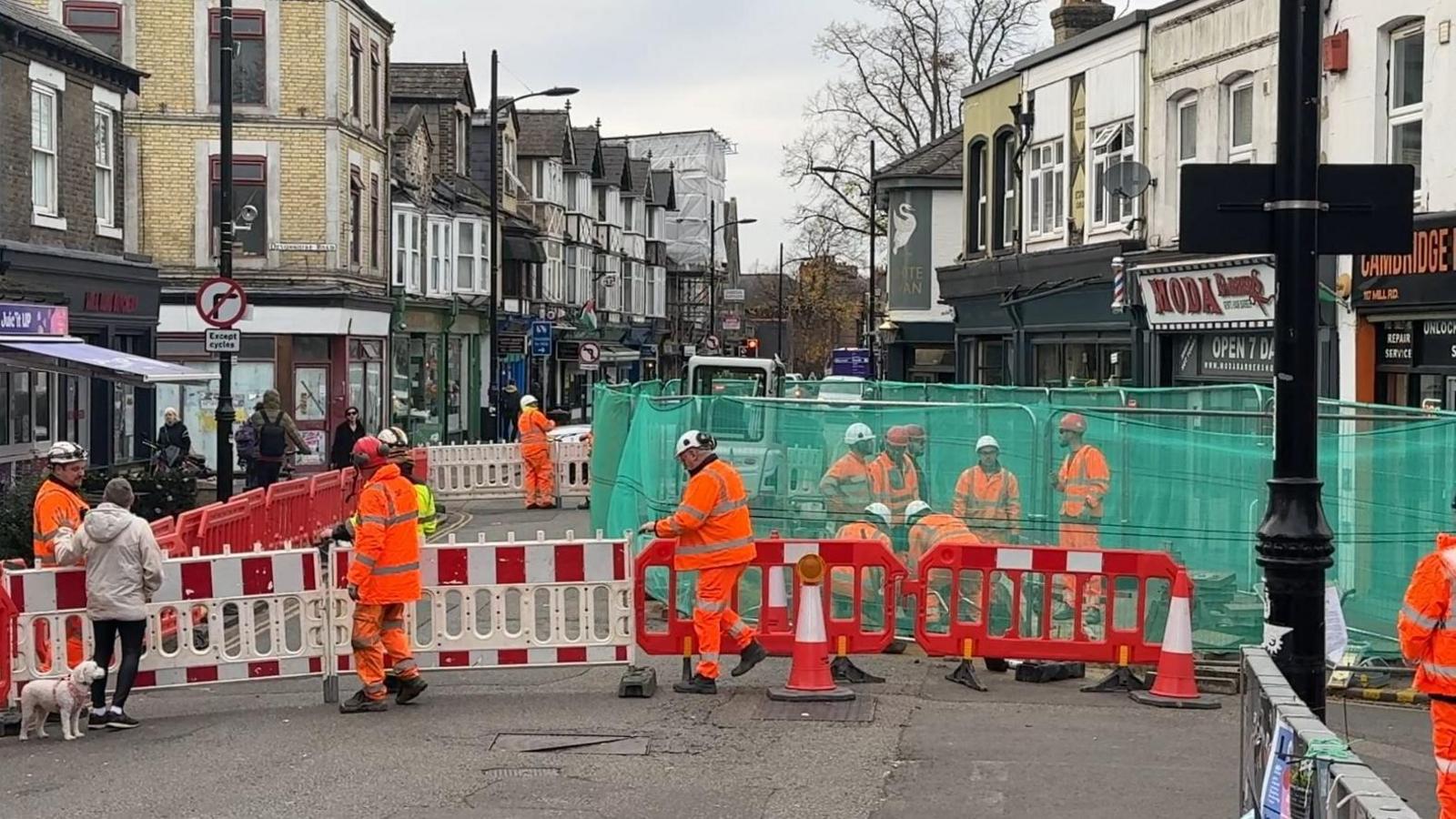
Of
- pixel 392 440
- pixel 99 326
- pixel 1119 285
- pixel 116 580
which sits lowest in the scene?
pixel 116 580

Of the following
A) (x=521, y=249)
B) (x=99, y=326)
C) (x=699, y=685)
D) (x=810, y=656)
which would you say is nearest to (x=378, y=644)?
(x=699, y=685)

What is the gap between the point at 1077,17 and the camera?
3069 cm

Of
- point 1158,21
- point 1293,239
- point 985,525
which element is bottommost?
point 985,525

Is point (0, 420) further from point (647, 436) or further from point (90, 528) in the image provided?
point (90, 528)

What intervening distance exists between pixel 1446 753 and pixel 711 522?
5.15 m

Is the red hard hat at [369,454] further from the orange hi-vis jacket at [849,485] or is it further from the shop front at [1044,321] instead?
the shop front at [1044,321]

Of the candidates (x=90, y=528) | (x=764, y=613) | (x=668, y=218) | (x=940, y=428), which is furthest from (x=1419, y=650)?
(x=668, y=218)

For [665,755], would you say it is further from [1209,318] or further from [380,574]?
[1209,318]

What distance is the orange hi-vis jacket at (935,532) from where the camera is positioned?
12504 millimetres

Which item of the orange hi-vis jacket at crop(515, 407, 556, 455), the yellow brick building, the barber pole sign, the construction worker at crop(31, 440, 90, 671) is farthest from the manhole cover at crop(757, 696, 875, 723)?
the yellow brick building

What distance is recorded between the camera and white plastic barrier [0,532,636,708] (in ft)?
35.8

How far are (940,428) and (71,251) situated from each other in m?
15.8

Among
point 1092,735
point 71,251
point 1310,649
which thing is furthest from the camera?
point 71,251

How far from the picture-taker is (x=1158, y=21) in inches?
907
